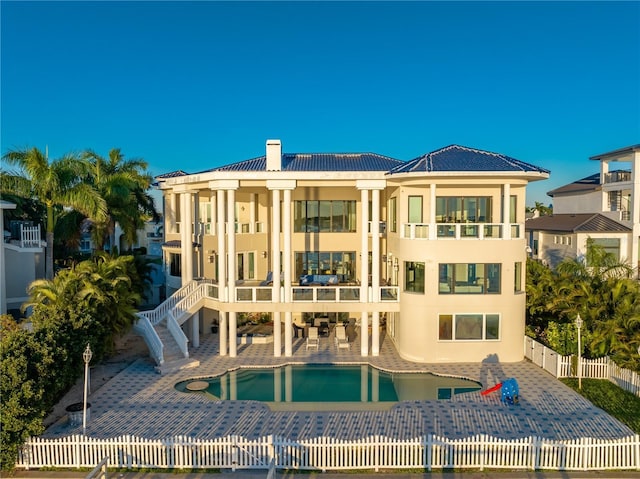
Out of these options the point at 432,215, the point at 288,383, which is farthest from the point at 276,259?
the point at 432,215

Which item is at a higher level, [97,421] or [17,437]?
[17,437]

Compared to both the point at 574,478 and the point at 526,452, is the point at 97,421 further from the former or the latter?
the point at 574,478

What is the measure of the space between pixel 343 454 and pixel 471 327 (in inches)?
484

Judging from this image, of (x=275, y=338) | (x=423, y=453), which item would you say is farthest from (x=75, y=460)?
(x=275, y=338)

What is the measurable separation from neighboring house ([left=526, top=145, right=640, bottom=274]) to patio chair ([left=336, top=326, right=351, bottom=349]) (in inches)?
806

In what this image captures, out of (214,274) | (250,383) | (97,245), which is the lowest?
(250,383)

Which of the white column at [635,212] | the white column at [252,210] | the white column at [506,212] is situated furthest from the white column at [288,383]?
the white column at [635,212]

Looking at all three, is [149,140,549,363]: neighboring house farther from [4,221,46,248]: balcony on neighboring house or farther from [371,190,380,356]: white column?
[4,221,46,248]: balcony on neighboring house

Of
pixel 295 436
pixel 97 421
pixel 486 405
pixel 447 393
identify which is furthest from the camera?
pixel 447 393

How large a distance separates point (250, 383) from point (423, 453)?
9.56 metres

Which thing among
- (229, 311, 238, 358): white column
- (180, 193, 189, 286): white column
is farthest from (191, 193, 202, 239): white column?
(229, 311, 238, 358): white column

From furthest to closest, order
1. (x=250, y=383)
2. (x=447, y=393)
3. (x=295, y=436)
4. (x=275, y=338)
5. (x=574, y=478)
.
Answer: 1. (x=275, y=338)
2. (x=250, y=383)
3. (x=447, y=393)
4. (x=295, y=436)
5. (x=574, y=478)

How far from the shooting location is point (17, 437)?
12219 mm

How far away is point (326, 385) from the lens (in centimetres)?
1959
